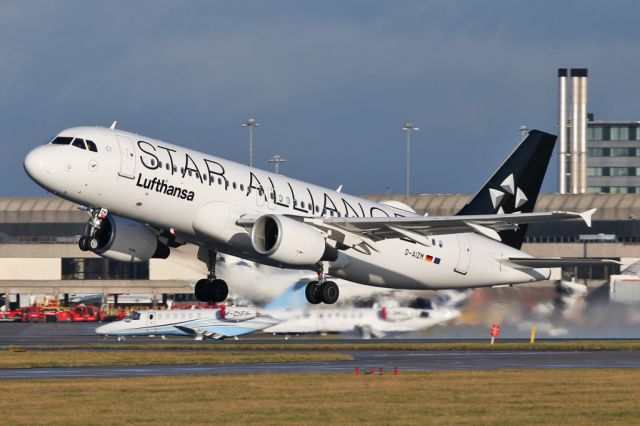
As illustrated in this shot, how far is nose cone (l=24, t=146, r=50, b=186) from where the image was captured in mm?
47594

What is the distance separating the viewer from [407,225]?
53.9m

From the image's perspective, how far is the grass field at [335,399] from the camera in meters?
38.5

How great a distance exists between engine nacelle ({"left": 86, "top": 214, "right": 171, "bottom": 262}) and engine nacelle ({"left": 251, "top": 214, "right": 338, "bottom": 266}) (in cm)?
514

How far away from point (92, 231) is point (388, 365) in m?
16.3

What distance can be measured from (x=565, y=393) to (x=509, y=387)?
264cm

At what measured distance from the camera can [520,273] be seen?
63.1 metres

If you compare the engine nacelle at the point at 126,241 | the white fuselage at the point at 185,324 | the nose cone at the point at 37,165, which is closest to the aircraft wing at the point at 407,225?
the engine nacelle at the point at 126,241

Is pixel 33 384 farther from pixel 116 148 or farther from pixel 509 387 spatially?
pixel 509 387

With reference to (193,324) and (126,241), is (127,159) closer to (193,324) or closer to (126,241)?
(126,241)

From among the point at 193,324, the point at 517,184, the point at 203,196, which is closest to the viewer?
the point at 203,196

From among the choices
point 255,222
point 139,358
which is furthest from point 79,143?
point 139,358

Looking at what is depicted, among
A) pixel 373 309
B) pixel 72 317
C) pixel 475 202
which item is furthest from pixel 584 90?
pixel 475 202

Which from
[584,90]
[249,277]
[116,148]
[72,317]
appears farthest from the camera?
[584,90]

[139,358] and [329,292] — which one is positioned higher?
[329,292]
